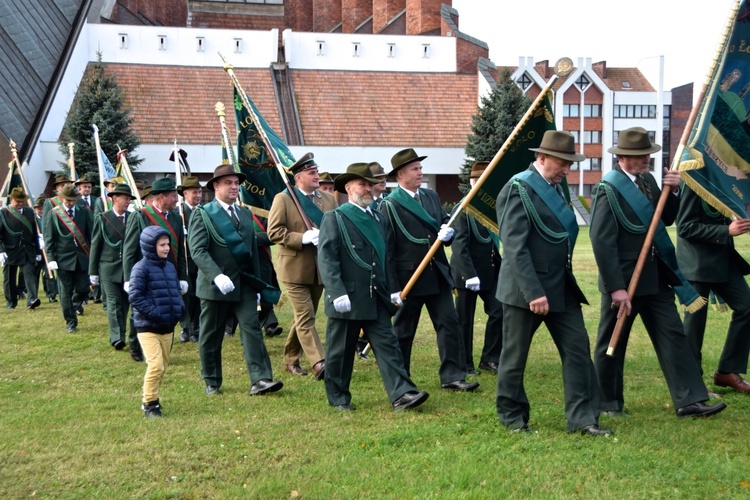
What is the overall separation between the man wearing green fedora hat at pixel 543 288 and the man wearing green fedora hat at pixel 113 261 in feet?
20.7

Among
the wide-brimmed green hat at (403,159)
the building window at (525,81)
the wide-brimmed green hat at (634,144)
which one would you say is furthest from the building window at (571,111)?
the wide-brimmed green hat at (634,144)

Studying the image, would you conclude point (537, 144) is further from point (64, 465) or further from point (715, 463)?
point (64, 465)

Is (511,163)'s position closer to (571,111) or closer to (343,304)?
(343,304)

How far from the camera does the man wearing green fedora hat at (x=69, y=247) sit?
1341 centimetres

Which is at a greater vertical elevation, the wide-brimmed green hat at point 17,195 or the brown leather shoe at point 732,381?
the wide-brimmed green hat at point 17,195

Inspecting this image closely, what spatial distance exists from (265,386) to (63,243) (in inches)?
272

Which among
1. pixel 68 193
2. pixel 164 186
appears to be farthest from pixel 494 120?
pixel 164 186

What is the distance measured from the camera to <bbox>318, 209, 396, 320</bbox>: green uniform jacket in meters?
7.63

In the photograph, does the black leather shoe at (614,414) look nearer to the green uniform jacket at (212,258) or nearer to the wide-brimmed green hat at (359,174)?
the wide-brimmed green hat at (359,174)

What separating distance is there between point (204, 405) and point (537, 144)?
4.09 m

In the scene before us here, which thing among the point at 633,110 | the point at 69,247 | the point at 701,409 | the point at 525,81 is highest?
the point at 525,81

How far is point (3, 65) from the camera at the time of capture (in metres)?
33.9

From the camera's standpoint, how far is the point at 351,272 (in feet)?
25.5

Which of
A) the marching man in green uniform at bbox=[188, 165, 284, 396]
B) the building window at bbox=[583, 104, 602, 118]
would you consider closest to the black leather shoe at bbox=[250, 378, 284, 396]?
the marching man in green uniform at bbox=[188, 165, 284, 396]
